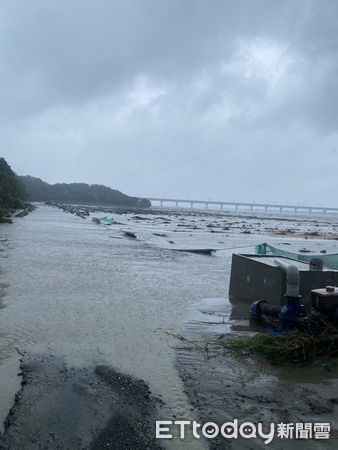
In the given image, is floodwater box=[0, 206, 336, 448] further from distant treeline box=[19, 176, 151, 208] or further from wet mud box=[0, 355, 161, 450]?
distant treeline box=[19, 176, 151, 208]

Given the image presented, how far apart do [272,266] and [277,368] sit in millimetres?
4129

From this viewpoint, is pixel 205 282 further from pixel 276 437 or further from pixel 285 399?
pixel 276 437

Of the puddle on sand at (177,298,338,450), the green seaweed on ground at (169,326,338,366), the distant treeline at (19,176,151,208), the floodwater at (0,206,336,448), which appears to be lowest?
the floodwater at (0,206,336,448)

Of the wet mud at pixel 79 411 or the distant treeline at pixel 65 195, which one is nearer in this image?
the wet mud at pixel 79 411

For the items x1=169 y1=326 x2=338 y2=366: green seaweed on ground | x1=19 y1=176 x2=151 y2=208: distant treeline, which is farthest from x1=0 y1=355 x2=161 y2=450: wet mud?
x1=19 y1=176 x2=151 y2=208: distant treeline

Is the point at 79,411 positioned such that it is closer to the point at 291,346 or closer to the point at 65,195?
the point at 291,346

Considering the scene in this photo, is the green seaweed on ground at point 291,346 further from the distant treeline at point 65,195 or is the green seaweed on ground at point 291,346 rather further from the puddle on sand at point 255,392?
the distant treeline at point 65,195

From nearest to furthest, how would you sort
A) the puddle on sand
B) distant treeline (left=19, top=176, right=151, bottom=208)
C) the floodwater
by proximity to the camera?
the puddle on sand < the floodwater < distant treeline (left=19, top=176, right=151, bottom=208)

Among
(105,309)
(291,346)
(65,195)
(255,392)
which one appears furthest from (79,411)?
(65,195)

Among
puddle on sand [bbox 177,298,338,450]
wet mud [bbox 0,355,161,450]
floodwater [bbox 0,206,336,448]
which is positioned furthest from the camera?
floodwater [bbox 0,206,336,448]

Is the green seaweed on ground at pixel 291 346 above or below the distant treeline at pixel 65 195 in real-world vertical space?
below

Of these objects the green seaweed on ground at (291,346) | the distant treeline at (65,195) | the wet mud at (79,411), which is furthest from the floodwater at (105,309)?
the distant treeline at (65,195)

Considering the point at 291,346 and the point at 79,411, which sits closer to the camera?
the point at 79,411

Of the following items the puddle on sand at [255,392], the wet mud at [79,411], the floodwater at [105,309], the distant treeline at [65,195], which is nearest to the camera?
the wet mud at [79,411]
